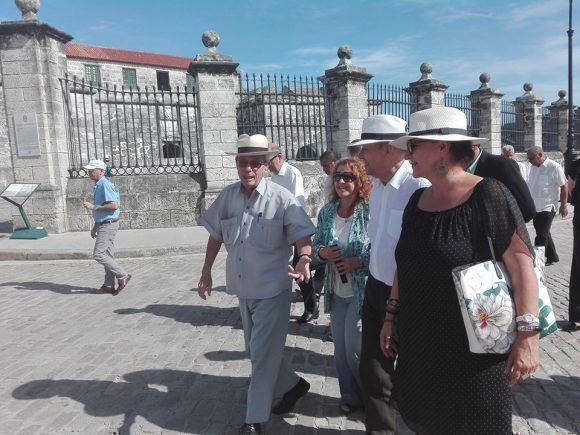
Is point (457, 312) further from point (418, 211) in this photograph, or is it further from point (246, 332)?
point (246, 332)

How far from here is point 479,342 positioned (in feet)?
6.07

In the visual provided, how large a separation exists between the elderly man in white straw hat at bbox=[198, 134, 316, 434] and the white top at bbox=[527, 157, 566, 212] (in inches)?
227

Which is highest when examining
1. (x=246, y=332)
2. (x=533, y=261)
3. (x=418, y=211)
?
(x=418, y=211)

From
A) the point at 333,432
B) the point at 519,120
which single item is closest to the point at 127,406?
the point at 333,432

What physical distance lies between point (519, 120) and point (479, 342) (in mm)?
19691

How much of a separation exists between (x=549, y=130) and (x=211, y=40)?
53.7 feet

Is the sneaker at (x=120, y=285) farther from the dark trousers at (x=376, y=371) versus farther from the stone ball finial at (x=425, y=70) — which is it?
the stone ball finial at (x=425, y=70)

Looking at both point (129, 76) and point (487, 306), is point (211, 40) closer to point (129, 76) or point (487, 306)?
point (487, 306)

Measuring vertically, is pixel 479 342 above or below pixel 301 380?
above

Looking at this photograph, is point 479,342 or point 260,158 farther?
point 260,158

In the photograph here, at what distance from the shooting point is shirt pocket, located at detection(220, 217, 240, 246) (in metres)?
3.19

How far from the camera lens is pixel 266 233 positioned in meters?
3.13

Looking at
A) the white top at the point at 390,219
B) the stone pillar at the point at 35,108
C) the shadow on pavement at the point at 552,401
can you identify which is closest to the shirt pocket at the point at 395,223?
the white top at the point at 390,219

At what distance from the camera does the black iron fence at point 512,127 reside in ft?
59.7
